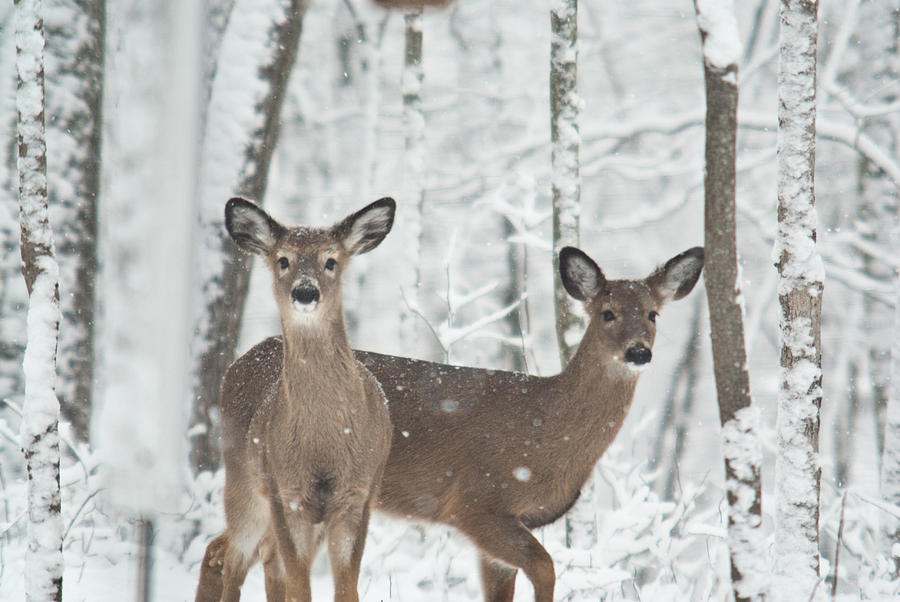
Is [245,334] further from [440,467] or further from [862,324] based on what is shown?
[440,467]

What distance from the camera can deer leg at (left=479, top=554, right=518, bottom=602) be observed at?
216 inches

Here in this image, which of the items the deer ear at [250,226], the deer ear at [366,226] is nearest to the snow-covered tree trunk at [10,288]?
the deer ear at [250,226]

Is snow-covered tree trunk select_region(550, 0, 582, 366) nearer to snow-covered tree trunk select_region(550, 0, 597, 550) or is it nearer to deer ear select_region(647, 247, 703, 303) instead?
snow-covered tree trunk select_region(550, 0, 597, 550)

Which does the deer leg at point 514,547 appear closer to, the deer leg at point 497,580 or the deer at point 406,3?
the deer leg at point 497,580

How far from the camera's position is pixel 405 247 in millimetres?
9656

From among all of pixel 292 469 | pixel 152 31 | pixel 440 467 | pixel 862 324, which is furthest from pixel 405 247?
pixel 862 324

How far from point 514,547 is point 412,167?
5.48 meters

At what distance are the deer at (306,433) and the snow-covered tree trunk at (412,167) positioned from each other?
14.1 feet

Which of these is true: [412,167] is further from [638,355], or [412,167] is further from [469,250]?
[469,250]

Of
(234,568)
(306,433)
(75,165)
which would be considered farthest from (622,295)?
(75,165)

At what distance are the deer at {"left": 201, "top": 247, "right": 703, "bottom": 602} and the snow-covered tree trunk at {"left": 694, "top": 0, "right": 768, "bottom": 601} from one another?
1211 millimetres

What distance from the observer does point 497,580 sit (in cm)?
550

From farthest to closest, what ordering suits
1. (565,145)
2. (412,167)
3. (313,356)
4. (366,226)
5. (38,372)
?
(412,167), (565,145), (366,226), (313,356), (38,372)

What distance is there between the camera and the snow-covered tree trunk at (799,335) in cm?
399
